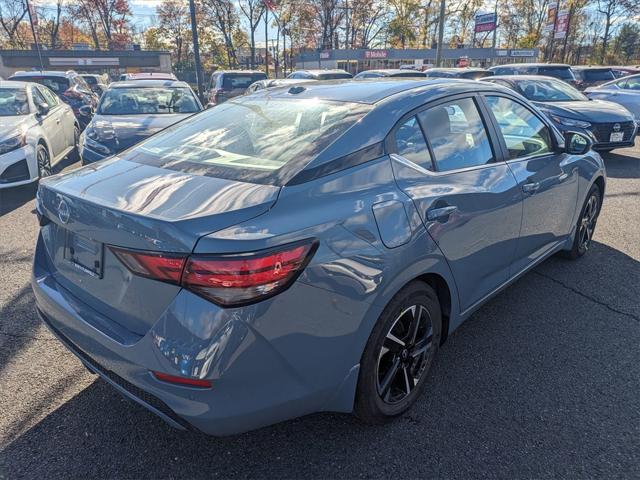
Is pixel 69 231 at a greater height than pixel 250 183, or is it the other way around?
pixel 250 183

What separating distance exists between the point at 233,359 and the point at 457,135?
6.22ft

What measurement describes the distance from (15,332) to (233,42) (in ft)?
193

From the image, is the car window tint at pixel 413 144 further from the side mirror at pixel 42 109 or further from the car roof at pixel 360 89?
the side mirror at pixel 42 109

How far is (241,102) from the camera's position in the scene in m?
3.23

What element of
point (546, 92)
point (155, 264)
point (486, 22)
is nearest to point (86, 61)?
point (486, 22)

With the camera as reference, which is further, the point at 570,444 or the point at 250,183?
the point at 570,444

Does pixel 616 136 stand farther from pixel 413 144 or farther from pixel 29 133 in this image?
pixel 29 133

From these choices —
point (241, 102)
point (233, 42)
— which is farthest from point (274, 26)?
point (241, 102)

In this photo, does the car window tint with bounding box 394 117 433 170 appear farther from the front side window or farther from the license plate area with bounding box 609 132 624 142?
the front side window

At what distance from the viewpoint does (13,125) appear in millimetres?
6855

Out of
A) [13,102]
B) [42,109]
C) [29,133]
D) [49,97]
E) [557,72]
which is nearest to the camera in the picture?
[29,133]

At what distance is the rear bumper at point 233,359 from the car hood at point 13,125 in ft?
18.8

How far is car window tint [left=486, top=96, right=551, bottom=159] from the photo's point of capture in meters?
3.26

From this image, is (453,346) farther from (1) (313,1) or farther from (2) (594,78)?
(1) (313,1)
